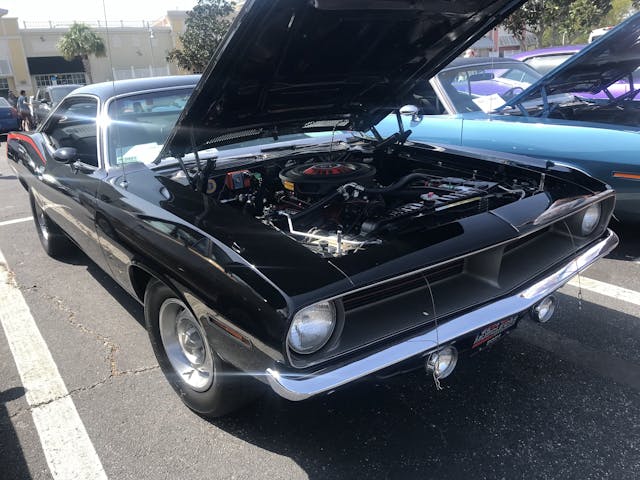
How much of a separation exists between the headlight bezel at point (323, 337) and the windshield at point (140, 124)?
1695mm

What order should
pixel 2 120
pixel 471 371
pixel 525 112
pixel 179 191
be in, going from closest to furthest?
pixel 179 191 → pixel 471 371 → pixel 525 112 → pixel 2 120

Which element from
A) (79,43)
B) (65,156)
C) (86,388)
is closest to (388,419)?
(86,388)

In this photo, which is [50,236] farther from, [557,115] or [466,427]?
[557,115]

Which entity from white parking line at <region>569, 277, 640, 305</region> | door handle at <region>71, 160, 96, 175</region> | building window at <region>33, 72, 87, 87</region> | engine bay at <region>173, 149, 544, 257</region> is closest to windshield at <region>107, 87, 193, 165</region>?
door handle at <region>71, 160, 96, 175</region>

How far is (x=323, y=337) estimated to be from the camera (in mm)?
1778

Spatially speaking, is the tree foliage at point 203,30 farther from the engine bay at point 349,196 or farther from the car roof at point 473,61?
the engine bay at point 349,196

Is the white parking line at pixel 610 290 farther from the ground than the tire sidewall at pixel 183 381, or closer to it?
closer to it

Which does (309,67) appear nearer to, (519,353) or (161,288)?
(161,288)

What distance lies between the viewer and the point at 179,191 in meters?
2.50

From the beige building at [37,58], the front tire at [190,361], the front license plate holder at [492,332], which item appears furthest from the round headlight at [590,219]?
the beige building at [37,58]

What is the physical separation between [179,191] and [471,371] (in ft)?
5.90

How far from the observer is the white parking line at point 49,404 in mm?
2148

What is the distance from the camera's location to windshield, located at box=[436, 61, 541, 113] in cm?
519

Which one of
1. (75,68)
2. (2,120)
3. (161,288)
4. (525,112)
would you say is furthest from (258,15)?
(75,68)
